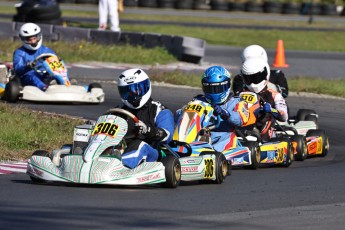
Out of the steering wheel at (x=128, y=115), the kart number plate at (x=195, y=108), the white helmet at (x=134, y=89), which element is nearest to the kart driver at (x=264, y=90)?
the kart number plate at (x=195, y=108)

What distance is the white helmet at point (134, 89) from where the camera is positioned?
8.31 meters

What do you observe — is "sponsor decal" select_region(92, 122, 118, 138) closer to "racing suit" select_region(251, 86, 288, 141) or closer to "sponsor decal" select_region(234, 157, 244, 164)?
"sponsor decal" select_region(234, 157, 244, 164)

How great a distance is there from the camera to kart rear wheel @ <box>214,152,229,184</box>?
8148 millimetres

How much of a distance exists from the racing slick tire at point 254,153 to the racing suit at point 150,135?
3.64 feet

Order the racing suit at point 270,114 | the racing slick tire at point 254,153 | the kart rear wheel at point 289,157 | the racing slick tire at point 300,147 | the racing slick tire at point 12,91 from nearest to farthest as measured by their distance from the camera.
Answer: the racing slick tire at point 254,153
the kart rear wheel at point 289,157
the racing slick tire at point 300,147
the racing suit at point 270,114
the racing slick tire at point 12,91

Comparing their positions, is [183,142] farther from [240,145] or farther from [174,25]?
[174,25]

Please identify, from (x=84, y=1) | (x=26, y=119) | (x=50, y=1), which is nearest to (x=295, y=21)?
(x=84, y=1)

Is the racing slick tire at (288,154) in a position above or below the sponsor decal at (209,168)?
below

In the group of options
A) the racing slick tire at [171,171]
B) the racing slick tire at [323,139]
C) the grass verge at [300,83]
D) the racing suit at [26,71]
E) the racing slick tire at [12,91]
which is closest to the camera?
the racing slick tire at [171,171]

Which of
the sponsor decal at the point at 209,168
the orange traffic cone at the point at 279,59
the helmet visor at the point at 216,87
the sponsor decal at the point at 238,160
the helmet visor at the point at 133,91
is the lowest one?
the orange traffic cone at the point at 279,59

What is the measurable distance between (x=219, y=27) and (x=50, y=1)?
816 cm

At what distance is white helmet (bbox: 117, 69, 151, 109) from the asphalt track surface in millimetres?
798

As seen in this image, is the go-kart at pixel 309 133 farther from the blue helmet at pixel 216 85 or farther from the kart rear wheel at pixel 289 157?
the blue helmet at pixel 216 85

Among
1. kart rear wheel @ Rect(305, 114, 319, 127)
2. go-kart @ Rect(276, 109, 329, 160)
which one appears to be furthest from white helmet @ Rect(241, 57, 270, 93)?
kart rear wheel @ Rect(305, 114, 319, 127)
